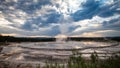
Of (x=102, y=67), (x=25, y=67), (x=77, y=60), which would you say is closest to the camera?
(x=102, y=67)

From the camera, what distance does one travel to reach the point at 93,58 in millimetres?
9477

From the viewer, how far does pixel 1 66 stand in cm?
1129

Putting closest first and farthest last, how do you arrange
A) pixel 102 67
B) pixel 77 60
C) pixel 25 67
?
pixel 102 67, pixel 77 60, pixel 25 67

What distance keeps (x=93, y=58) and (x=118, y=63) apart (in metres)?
1.67

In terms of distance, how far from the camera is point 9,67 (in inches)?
446

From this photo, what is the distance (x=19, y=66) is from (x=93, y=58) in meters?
4.33

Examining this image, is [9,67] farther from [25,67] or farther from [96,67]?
[96,67]

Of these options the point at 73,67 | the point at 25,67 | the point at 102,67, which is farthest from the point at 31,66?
the point at 102,67

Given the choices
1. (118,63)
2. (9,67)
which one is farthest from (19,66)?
(118,63)

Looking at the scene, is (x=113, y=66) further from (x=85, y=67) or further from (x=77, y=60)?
(x=77, y=60)

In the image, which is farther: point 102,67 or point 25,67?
point 25,67

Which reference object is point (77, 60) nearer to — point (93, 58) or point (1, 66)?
point (93, 58)

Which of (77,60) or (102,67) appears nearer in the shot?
(102,67)

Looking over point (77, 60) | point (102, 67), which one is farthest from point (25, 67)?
point (102, 67)
